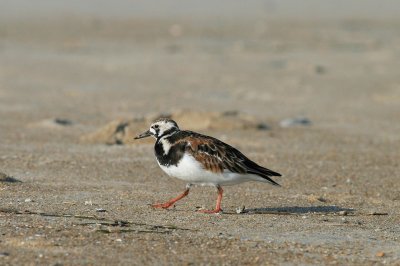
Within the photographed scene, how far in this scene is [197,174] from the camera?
8891 millimetres

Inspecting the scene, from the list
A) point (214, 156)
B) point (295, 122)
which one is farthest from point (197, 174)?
point (295, 122)

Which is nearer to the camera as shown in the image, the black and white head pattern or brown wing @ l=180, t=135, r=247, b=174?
brown wing @ l=180, t=135, r=247, b=174

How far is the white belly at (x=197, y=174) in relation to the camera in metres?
8.88

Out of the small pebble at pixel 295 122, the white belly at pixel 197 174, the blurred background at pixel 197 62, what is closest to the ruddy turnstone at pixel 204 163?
the white belly at pixel 197 174

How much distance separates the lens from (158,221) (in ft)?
27.5

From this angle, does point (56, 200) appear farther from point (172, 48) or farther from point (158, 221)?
point (172, 48)

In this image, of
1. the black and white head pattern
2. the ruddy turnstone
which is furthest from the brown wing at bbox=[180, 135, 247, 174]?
the black and white head pattern

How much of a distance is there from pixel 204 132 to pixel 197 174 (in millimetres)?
5287

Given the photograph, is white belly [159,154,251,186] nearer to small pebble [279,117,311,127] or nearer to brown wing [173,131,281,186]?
brown wing [173,131,281,186]

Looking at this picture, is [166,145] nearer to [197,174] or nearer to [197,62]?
[197,174]

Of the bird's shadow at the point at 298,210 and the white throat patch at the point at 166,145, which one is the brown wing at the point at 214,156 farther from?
the bird's shadow at the point at 298,210

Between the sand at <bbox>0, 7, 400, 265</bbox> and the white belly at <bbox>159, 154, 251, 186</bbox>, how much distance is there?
313 millimetres

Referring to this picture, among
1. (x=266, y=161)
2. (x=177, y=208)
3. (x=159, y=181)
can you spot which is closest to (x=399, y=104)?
(x=266, y=161)

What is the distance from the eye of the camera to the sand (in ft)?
24.9
